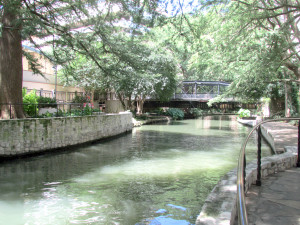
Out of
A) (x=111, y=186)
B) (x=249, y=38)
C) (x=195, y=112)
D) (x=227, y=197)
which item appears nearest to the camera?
(x=227, y=197)

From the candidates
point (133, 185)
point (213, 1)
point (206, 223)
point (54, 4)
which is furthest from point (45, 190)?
point (213, 1)

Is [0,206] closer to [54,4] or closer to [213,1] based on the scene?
[54,4]

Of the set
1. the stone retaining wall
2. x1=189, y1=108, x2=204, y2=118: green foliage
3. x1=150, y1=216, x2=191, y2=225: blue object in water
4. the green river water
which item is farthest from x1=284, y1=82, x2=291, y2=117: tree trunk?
x1=189, y1=108, x2=204, y2=118: green foliage

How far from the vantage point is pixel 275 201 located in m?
4.15

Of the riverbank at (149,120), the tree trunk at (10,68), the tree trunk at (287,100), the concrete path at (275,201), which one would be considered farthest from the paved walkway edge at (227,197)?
the riverbank at (149,120)

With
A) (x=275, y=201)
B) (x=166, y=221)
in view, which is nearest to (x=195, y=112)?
(x=166, y=221)

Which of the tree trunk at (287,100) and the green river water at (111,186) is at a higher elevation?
the tree trunk at (287,100)

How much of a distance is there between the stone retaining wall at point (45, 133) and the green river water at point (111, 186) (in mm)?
563

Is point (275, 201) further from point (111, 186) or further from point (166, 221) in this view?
point (111, 186)

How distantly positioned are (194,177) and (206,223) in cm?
513

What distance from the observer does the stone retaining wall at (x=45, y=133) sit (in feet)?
34.3

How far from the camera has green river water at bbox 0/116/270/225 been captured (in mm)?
5539

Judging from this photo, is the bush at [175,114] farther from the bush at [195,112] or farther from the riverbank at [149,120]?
the bush at [195,112]

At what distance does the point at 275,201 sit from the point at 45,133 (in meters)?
9.91
